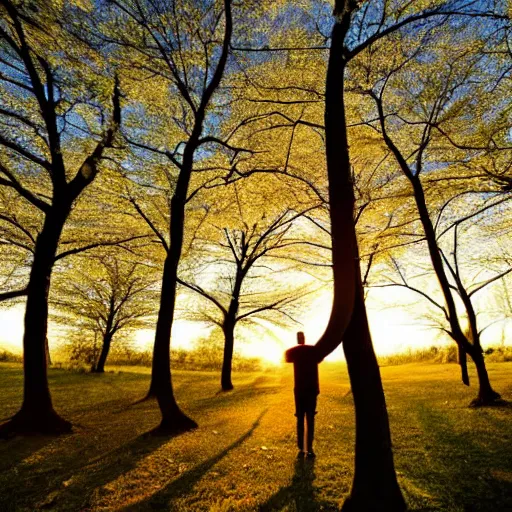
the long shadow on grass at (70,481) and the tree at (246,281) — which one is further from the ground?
the tree at (246,281)

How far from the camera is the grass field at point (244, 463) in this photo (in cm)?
404

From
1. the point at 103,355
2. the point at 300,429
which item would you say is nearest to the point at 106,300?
the point at 103,355

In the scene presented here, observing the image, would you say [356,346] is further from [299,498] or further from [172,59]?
[172,59]

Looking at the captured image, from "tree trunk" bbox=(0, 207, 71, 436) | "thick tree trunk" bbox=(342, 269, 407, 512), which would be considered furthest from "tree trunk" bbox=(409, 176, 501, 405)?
"tree trunk" bbox=(0, 207, 71, 436)

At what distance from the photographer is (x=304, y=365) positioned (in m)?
2.83

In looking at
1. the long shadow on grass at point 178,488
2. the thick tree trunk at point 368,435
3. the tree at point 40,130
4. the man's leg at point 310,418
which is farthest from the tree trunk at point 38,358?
the thick tree trunk at point 368,435

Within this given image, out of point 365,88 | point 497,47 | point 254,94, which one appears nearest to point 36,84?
point 254,94

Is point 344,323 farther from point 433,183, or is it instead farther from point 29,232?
point 29,232

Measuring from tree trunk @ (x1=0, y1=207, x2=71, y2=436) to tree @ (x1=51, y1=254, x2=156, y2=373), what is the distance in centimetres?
1210

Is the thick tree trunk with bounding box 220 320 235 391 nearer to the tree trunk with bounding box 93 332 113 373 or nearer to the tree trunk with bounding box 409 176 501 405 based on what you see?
the tree trunk with bounding box 409 176 501 405

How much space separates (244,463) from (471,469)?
353cm

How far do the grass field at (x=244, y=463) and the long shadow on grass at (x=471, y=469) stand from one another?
0.01m

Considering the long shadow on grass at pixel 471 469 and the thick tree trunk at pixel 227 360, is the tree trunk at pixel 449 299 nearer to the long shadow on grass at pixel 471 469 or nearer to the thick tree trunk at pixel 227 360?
the long shadow on grass at pixel 471 469

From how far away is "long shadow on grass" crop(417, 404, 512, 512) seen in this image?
3.90m
